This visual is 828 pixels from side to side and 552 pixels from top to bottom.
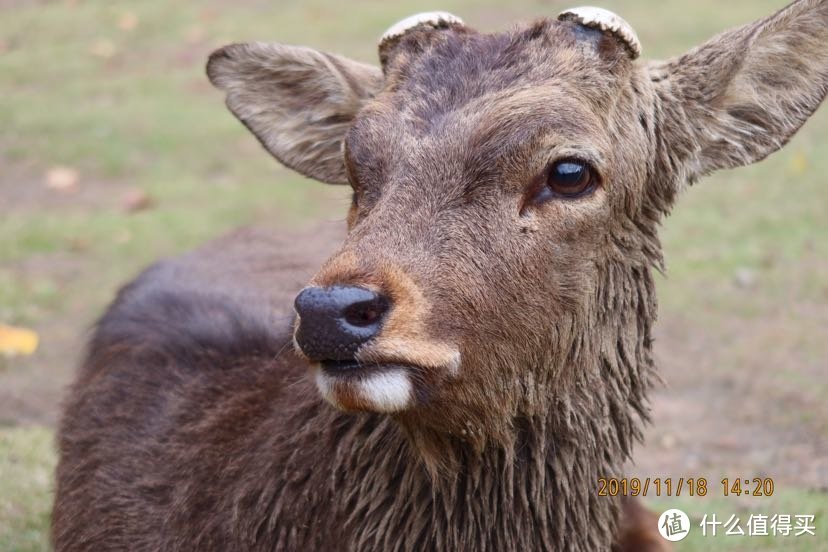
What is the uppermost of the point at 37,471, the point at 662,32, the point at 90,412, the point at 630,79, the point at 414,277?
the point at 662,32

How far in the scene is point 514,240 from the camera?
3.76 meters

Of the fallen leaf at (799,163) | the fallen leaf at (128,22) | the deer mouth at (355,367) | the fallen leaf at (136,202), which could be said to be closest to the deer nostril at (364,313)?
the deer mouth at (355,367)

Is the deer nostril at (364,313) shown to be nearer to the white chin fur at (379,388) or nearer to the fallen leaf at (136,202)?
the white chin fur at (379,388)

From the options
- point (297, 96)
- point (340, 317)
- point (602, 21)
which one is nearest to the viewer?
point (340, 317)

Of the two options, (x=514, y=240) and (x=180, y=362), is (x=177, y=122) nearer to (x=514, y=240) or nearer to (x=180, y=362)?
(x=180, y=362)

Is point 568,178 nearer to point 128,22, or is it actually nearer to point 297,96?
point 297,96

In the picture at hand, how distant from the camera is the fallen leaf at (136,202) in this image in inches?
A: 529

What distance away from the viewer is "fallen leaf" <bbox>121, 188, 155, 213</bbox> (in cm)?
1343

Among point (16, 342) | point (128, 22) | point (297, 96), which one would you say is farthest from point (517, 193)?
point (128, 22)

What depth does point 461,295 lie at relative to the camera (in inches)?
141

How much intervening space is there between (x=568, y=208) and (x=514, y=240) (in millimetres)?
254

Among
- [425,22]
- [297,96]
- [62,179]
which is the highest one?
[425,22]

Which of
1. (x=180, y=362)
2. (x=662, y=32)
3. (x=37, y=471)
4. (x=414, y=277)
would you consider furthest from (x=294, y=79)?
(x=662, y=32)

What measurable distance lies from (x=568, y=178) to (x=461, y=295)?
61cm
